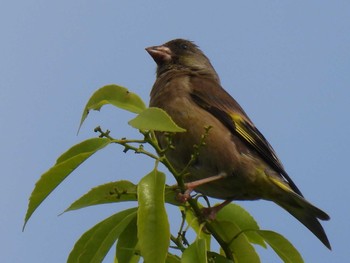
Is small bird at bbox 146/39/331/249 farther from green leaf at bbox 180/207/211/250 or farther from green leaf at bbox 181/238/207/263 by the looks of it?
green leaf at bbox 181/238/207/263

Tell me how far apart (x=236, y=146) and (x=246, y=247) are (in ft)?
6.41

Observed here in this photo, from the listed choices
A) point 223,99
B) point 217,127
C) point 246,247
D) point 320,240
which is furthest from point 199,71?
point 246,247

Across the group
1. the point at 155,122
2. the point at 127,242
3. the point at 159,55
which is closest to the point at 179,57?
the point at 159,55

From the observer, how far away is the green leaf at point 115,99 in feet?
11.0

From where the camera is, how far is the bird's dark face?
271 inches

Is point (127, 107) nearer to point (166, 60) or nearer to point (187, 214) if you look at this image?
point (187, 214)

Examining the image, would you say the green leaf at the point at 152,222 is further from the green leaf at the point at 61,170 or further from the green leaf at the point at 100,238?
the green leaf at the point at 100,238

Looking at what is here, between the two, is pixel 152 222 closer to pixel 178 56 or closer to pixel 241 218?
pixel 241 218

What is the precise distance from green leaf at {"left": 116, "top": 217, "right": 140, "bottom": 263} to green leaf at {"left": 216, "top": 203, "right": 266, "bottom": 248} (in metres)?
0.74

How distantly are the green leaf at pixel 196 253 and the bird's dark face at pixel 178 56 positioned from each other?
3862 mm

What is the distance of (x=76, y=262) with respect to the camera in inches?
134

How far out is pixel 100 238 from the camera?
339cm

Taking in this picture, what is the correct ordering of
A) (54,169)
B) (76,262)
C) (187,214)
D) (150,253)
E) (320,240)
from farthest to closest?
1. (320,240)
2. (187,214)
3. (76,262)
4. (54,169)
5. (150,253)

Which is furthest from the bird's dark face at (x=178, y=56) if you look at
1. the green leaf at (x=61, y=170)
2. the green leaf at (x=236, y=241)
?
the green leaf at (x=61, y=170)
